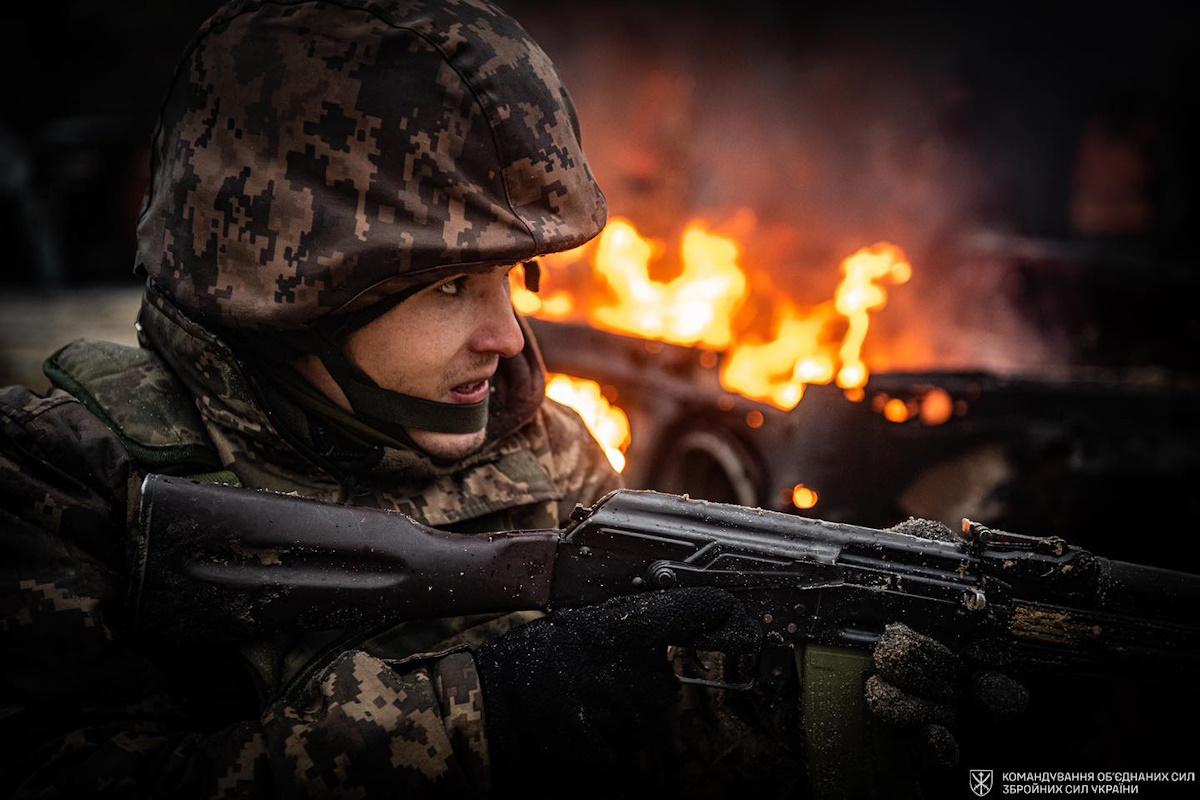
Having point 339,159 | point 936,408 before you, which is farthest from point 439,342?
point 936,408

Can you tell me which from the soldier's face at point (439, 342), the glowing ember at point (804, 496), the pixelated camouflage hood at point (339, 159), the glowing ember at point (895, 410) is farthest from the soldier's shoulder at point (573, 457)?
the glowing ember at point (895, 410)

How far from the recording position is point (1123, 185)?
857cm

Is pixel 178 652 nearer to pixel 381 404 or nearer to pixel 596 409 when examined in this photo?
pixel 381 404

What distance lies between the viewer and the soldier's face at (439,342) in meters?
1.77

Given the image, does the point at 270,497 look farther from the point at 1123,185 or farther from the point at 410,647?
the point at 1123,185

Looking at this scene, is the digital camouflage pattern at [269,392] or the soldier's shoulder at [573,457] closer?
the digital camouflage pattern at [269,392]

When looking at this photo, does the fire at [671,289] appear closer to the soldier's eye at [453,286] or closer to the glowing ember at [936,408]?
the glowing ember at [936,408]

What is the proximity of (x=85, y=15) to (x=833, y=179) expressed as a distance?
599 inches

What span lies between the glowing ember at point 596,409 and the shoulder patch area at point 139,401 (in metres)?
3.70

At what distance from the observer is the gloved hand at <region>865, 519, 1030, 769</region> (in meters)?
1.74

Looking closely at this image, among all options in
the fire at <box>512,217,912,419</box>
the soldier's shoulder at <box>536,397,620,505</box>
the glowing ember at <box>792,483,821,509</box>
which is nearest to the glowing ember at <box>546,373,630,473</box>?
the fire at <box>512,217,912,419</box>

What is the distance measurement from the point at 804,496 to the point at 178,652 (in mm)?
3245

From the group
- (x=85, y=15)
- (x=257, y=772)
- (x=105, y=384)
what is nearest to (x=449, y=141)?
(x=105, y=384)

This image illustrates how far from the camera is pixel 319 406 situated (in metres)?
1.82
